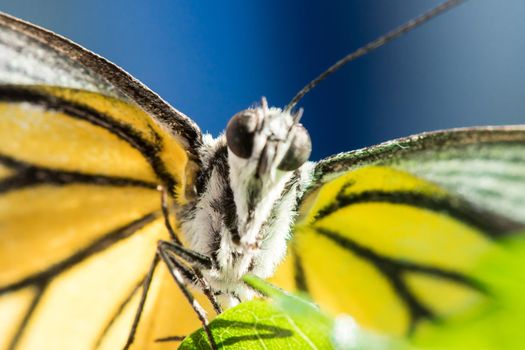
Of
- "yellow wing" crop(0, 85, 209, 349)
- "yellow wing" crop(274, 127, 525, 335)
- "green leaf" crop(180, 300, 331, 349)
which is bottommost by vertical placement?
"green leaf" crop(180, 300, 331, 349)

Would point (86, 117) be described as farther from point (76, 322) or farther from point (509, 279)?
point (509, 279)

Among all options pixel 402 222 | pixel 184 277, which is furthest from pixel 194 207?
pixel 402 222

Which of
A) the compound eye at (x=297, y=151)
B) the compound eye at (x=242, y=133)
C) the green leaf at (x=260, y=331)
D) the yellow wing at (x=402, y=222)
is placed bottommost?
→ the green leaf at (x=260, y=331)

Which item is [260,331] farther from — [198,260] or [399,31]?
[399,31]

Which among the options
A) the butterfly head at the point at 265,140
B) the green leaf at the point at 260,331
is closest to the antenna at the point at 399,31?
the butterfly head at the point at 265,140

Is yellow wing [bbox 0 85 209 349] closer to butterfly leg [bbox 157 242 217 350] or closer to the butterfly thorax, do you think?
the butterfly thorax

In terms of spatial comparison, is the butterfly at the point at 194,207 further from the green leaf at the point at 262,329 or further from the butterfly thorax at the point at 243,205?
the green leaf at the point at 262,329

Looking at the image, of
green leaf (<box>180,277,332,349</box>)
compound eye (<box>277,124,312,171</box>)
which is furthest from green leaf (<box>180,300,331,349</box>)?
compound eye (<box>277,124,312,171</box>)
